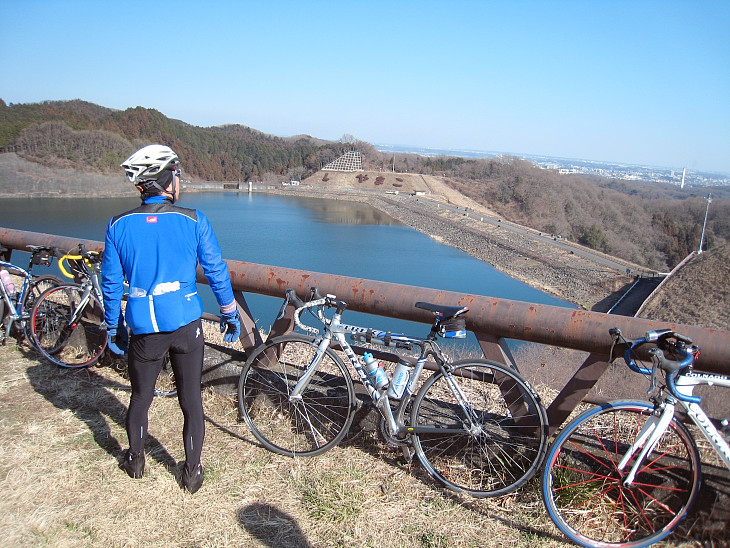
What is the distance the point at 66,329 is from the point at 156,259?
2466 millimetres

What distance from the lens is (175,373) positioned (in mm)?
2877

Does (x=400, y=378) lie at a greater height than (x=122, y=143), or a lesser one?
lesser

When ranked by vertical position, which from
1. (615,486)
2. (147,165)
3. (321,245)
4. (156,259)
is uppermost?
(147,165)

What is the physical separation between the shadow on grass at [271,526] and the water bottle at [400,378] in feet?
2.81

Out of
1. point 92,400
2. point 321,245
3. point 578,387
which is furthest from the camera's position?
point 321,245

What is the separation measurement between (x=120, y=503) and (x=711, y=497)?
2.95m

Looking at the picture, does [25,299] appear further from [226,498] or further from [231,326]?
[226,498]

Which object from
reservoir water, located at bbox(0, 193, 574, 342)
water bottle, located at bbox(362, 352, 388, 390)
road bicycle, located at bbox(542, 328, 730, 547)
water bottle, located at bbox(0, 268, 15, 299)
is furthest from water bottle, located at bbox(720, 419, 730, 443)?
reservoir water, located at bbox(0, 193, 574, 342)

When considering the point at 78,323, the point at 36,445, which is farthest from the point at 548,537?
the point at 78,323

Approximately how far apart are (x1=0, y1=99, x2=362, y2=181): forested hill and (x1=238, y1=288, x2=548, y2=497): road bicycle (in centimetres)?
10440

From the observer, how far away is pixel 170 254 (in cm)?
266

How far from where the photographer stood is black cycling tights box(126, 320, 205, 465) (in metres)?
2.75

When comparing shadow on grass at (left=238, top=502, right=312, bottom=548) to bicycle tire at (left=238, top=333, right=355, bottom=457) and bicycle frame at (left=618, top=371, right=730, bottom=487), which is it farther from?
bicycle frame at (left=618, top=371, right=730, bottom=487)

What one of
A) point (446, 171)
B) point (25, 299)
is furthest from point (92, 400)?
point (446, 171)
